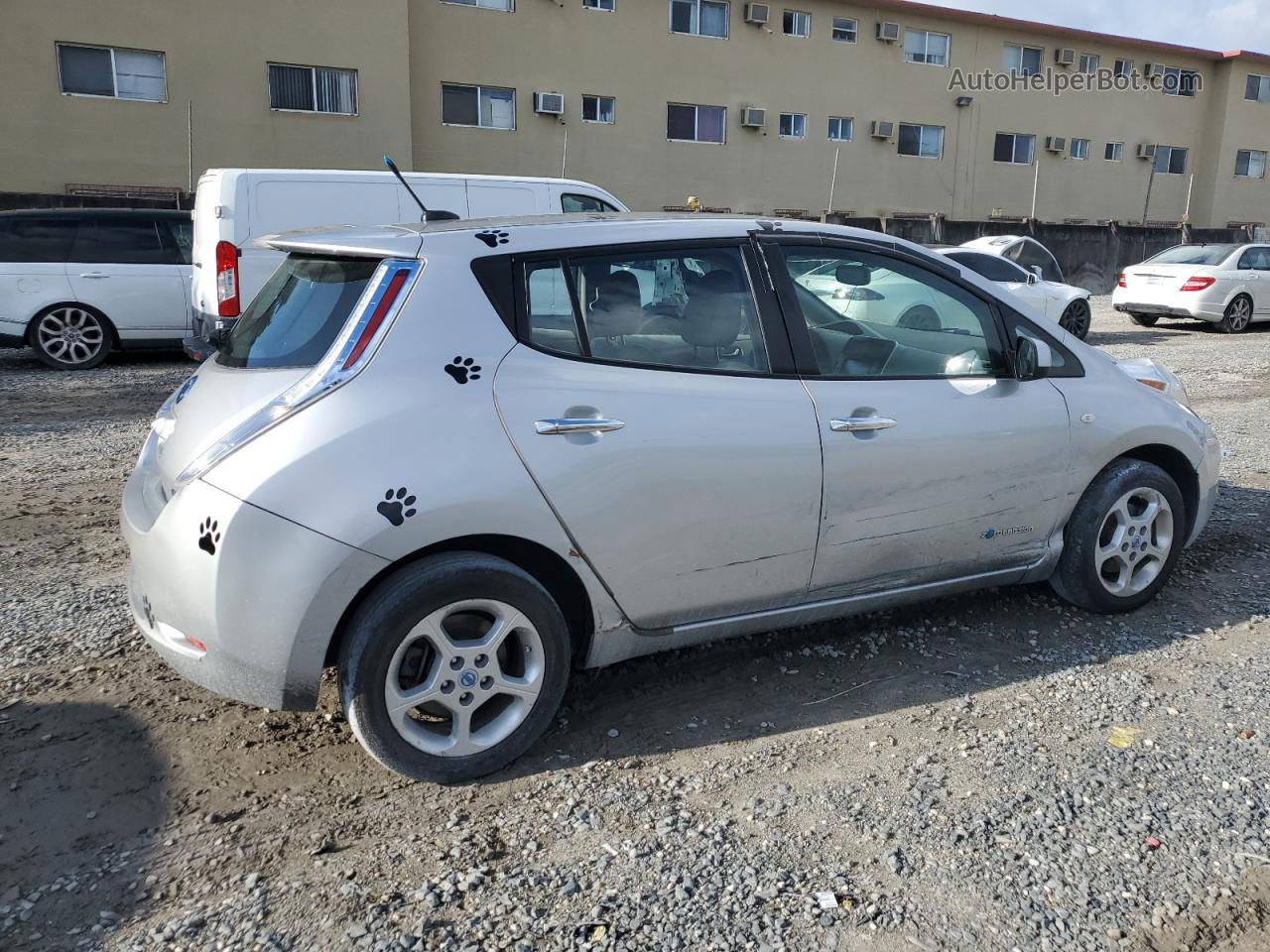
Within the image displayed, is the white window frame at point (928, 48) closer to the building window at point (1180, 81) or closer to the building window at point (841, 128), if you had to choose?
the building window at point (841, 128)

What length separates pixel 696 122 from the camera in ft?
85.9

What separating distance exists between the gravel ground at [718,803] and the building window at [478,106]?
21.0 meters

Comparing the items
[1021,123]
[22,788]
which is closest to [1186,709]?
[22,788]

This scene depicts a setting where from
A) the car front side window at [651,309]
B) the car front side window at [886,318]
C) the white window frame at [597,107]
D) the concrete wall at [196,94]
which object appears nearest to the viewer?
the car front side window at [651,309]

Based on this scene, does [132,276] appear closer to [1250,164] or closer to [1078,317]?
[1078,317]

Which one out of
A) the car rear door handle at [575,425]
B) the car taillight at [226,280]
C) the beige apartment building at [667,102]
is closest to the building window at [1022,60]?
the beige apartment building at [667,102]

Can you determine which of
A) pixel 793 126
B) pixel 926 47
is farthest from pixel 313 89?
pixel 926 47

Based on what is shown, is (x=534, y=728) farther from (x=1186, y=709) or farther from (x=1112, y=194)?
(x=1112, y=194)

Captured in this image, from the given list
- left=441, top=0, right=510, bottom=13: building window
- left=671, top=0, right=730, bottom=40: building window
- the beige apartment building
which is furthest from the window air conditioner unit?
left=671, top=0, right=730, bottom=40: building window

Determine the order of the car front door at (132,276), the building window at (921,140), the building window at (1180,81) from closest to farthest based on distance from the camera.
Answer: the car front door at (132,276) → the building window at (921,140) → the building window at (1180,81)

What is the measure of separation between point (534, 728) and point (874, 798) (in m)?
1.08

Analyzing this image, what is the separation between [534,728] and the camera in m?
3.26

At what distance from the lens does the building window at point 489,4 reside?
2283 centimetres

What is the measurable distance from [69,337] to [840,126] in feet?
73.6
